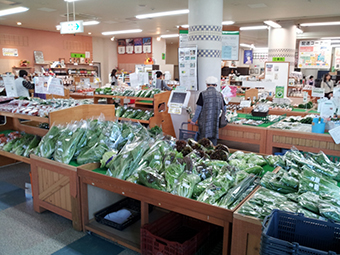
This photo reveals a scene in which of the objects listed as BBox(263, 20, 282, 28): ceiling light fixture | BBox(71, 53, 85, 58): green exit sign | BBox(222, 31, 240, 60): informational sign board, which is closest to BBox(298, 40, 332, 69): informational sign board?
BBox(263, 20, 282, 28): ceiling light fixture

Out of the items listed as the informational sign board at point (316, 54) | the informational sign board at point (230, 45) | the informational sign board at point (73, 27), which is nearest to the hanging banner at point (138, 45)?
the informational sign board at point (316, 54)

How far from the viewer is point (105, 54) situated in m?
17.6

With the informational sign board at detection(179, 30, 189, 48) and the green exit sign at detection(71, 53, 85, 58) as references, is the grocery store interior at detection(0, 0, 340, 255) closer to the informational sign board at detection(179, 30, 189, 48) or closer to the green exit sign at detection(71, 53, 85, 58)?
the informational sign board at detection(179, 30, 189, 48)

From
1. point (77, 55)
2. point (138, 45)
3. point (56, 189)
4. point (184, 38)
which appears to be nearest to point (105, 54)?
point (77, 55)

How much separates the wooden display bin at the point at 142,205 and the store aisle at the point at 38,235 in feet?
0.41

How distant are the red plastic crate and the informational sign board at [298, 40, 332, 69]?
1357 cm

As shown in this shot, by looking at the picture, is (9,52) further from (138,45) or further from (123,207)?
(123,207)

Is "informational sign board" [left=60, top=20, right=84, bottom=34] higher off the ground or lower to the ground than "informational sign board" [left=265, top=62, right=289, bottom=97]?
higher

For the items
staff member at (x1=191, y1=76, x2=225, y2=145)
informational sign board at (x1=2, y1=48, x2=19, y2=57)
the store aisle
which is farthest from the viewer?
informational sign board at (x1=2, y1=48, x2=19, y2=57)

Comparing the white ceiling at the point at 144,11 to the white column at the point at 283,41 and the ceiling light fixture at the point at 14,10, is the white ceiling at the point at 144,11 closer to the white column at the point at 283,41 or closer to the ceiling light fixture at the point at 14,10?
the ceiling light fixture at the point at 14,10

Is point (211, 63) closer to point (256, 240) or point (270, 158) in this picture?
point (270, 158)

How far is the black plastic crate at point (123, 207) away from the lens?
3.17 m

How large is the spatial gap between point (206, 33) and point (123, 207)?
4.12 meters

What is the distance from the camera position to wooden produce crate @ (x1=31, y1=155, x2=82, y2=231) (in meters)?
3.24
